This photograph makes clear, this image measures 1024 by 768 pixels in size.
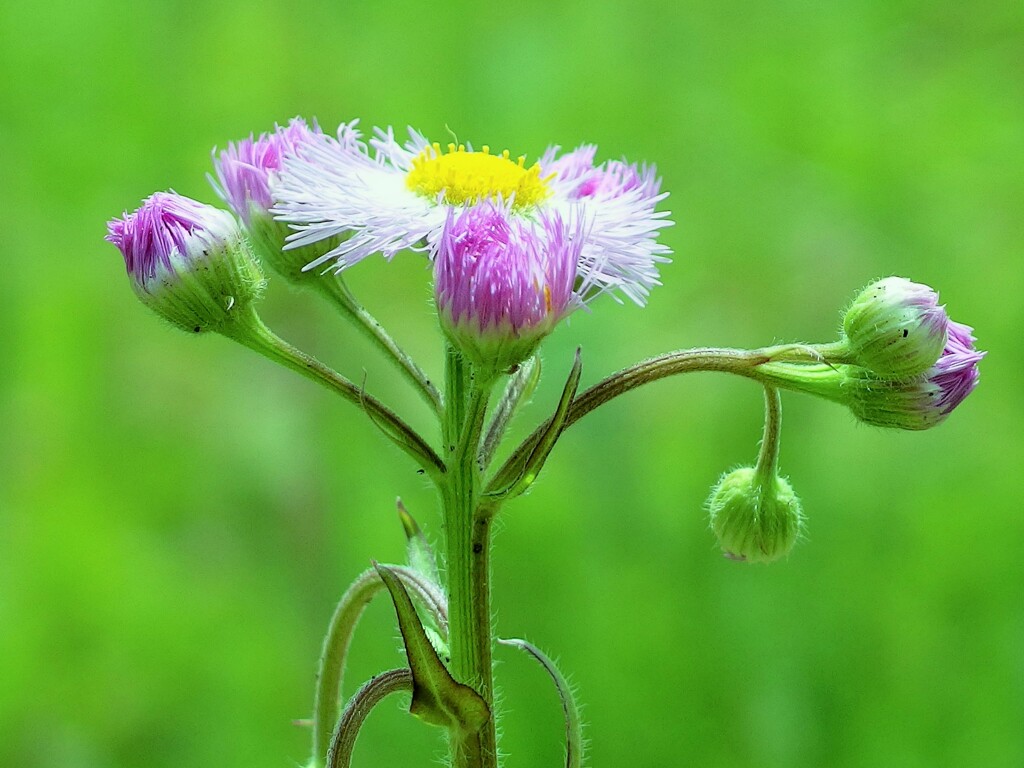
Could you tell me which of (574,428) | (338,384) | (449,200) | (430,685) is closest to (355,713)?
(430,685)

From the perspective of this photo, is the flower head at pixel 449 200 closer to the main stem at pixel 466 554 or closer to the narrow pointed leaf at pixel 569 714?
the main stem at pixel 466 554

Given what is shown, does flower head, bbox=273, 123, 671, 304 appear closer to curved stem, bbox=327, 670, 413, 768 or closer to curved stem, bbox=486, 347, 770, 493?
curved stem, bbox=486, 347, 770, 493

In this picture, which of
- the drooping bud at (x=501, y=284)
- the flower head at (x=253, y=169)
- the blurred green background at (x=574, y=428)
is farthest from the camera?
the blurred green background at (x=574, y=428)

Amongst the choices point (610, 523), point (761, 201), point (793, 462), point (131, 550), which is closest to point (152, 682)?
point (131, 550)

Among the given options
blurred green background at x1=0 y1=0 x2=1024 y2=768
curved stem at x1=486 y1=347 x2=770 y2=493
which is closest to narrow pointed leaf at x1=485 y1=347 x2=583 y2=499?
curved stem at x1=486 y1=347 x2=770 y2=493

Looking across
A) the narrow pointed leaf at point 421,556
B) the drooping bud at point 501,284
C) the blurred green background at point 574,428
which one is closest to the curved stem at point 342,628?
the narrow pointed leaf at point 421,556

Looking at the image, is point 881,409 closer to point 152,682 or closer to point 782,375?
point 782,375
